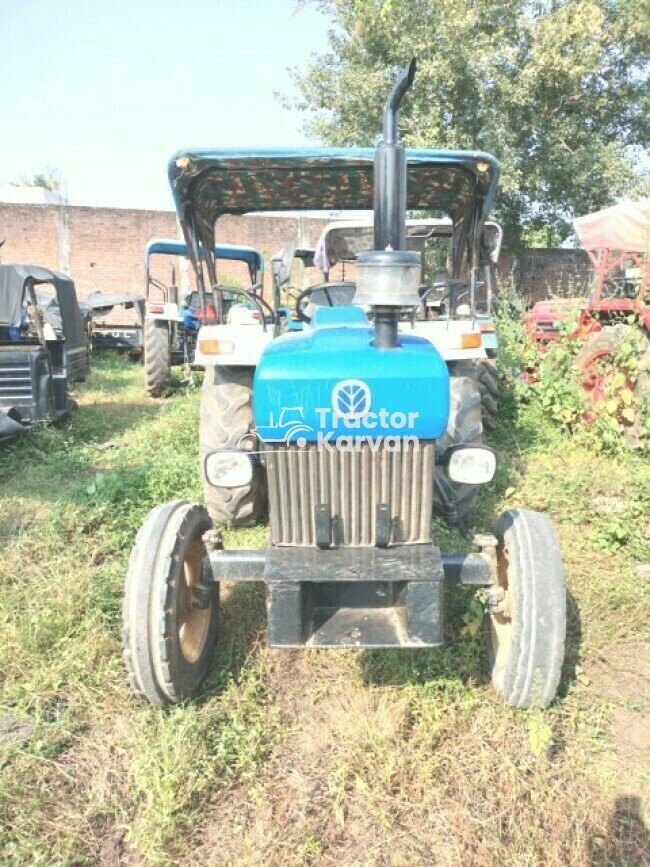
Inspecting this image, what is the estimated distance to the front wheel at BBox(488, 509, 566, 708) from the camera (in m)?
2.43

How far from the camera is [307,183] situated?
3980 mm

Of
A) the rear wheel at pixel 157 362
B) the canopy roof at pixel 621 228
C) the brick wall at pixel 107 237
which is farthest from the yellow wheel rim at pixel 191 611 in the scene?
the brick wall at pixel 107 237

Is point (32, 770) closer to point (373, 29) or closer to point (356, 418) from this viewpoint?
point (356, 418)

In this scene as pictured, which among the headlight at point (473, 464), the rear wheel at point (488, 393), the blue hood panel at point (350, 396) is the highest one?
the blue hood panel at point (350, 396)

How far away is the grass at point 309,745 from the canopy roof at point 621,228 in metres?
6.64

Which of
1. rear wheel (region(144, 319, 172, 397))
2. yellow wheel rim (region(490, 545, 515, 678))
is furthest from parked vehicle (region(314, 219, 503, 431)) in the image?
rear wheel (region(144, 319, 172, 397))

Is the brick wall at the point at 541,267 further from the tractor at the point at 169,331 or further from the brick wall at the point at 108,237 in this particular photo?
the tractor at the point at 169,331

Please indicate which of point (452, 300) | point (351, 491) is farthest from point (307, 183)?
point (351, 491)

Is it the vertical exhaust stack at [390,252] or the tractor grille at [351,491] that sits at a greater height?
the vertical exhaust stack at [390,252]

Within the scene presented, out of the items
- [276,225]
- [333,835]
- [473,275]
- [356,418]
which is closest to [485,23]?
[276,225]

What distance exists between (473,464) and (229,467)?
0.91m

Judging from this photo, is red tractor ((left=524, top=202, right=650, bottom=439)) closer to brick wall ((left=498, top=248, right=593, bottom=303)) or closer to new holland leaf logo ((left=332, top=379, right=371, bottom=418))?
new holland leaf logo ((left=332, top=379, right=371, bottom=418))

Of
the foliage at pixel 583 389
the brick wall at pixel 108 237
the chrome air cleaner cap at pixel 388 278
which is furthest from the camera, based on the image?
the brick wall at pixel 108 237

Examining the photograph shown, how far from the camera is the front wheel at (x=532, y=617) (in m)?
2.43
